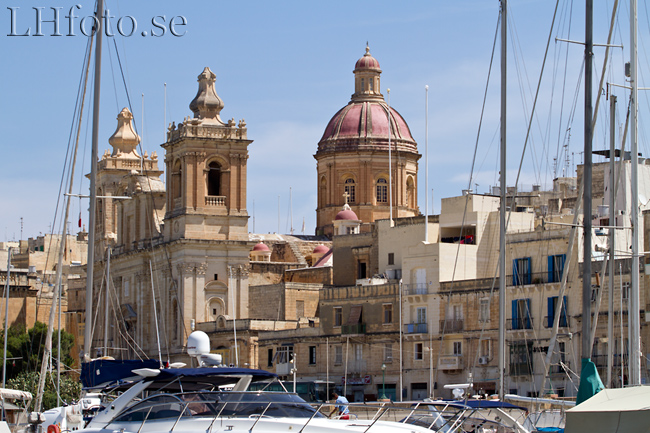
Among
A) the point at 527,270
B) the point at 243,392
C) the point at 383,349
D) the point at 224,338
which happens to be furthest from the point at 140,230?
the point at 243,392

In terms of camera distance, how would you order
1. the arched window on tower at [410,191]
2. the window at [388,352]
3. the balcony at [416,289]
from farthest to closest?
1. the arched window on tower at [410,191]
2. the window at [388,352]
3. the balcony at [416,289]

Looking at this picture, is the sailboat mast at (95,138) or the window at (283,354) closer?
the sailboat mast at (95,138)

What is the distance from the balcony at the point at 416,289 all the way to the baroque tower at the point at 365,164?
30429mm

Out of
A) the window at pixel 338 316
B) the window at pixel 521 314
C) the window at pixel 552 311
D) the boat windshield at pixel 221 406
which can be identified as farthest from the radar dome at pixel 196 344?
the window at pixel 338 316

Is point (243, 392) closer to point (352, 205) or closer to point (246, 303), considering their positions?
point (246, 303)

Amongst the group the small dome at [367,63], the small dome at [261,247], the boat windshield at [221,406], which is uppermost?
the small dome at [367,63]

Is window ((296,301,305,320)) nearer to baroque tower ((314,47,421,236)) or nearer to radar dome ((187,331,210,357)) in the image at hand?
baroque tower ((314,47,421,236))

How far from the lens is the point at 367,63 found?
96750mm

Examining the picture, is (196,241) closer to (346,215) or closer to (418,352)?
(346,215)

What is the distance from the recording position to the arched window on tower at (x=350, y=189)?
307 feet

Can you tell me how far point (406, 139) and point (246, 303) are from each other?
891 inches

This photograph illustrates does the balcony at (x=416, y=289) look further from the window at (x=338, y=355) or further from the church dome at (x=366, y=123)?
the church dome at (x=366, y=123)

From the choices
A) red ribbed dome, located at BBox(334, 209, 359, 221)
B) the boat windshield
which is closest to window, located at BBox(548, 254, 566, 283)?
red ribbed dome, located at BBox(334, 209, 359, 221)

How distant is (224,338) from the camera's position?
7331cm
